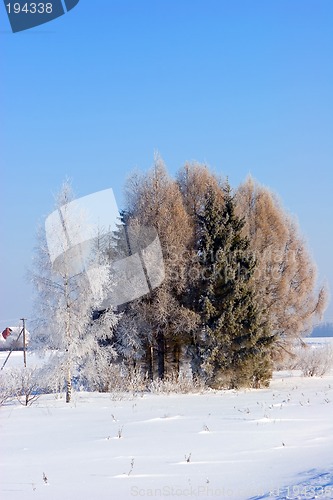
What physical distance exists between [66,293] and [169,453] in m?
11.6

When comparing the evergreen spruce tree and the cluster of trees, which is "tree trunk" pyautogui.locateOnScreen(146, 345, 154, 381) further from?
the evergreen spruce tree

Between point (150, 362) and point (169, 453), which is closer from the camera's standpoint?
point (169, 453)

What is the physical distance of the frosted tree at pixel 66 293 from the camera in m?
18.6

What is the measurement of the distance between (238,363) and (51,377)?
8245 mm

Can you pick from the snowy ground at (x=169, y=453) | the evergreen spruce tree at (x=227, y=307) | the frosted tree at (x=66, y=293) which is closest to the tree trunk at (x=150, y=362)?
the evergreen spruce tree at (x=227, y=307)

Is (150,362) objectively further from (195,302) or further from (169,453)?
(169,453)

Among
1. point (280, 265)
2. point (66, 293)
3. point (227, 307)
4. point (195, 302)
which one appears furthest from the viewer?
point (280, 265)

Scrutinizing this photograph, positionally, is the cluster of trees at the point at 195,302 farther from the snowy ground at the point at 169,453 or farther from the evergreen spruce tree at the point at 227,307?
the snowy ground at the point at 169,453

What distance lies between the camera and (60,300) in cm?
1902

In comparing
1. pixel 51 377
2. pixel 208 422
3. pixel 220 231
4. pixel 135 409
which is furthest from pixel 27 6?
pixel 220 231

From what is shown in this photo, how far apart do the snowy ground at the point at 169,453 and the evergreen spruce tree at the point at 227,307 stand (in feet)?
28.1

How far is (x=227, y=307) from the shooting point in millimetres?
23594

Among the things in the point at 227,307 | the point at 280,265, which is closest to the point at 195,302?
the point at 227,307

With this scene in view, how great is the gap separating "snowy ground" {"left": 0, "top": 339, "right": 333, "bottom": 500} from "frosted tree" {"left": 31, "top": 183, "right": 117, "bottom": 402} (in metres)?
4.38
